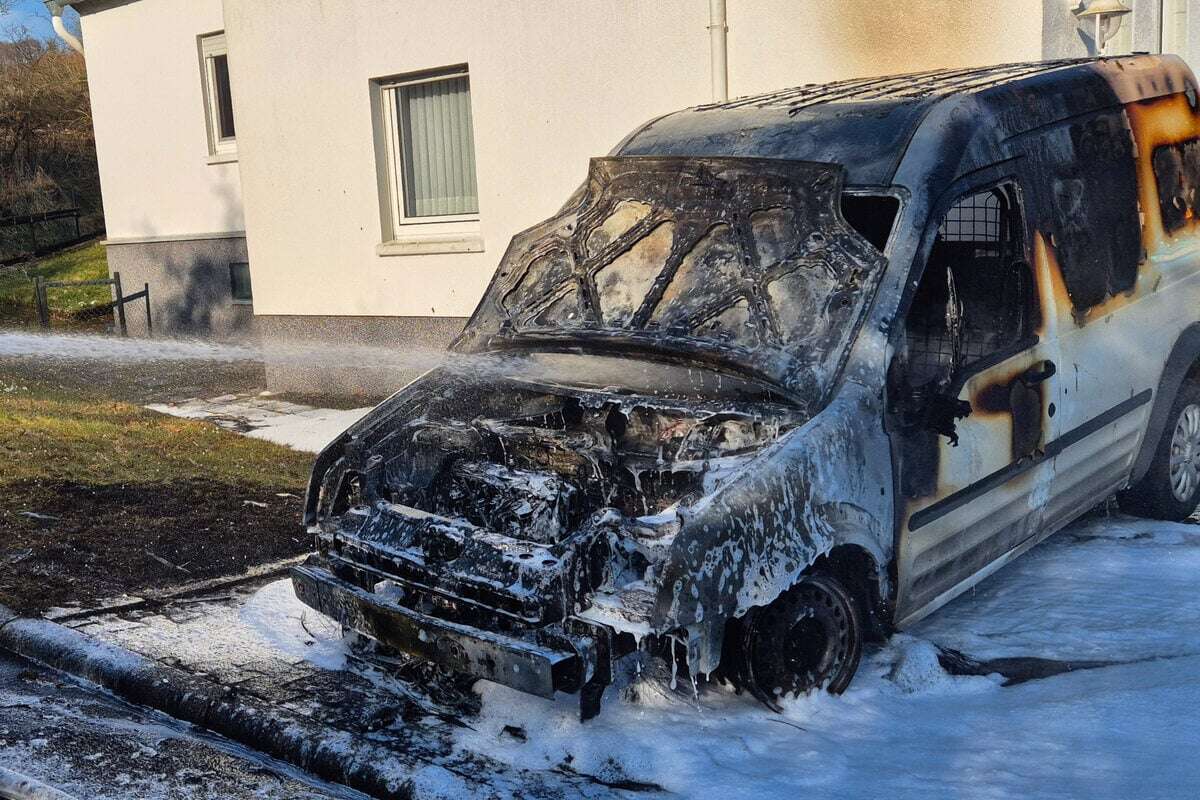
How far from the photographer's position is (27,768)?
4039mm

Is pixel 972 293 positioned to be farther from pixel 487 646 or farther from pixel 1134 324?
pixel 487 646

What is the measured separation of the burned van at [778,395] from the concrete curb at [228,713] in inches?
14.8

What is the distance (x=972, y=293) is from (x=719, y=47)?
13.6 feet

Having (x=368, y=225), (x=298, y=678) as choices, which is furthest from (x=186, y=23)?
(x=298, y=678)

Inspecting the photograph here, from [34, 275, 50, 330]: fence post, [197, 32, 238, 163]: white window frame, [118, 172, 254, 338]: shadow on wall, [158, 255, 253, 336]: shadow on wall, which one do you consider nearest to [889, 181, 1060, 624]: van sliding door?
[118, 172, 254, 338]: shadow on wall

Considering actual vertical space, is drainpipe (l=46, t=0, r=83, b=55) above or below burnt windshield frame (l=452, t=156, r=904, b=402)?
above

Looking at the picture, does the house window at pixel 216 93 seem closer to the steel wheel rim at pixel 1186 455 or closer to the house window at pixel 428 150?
the house window at pixel 428 150

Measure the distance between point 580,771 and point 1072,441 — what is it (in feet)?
8.54

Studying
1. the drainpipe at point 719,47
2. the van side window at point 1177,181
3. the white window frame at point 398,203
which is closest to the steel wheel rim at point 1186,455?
the van side window at point 1177,181

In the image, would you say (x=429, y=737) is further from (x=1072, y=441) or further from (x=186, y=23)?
(x=186, y=23)

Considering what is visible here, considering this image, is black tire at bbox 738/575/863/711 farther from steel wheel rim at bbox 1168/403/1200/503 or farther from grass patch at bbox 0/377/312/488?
grass patch at bbox 0/377/312/488

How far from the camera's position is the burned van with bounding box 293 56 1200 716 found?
4.01 m

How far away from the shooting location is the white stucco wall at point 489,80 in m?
8.41

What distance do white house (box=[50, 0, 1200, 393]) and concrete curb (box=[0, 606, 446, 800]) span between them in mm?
5959
